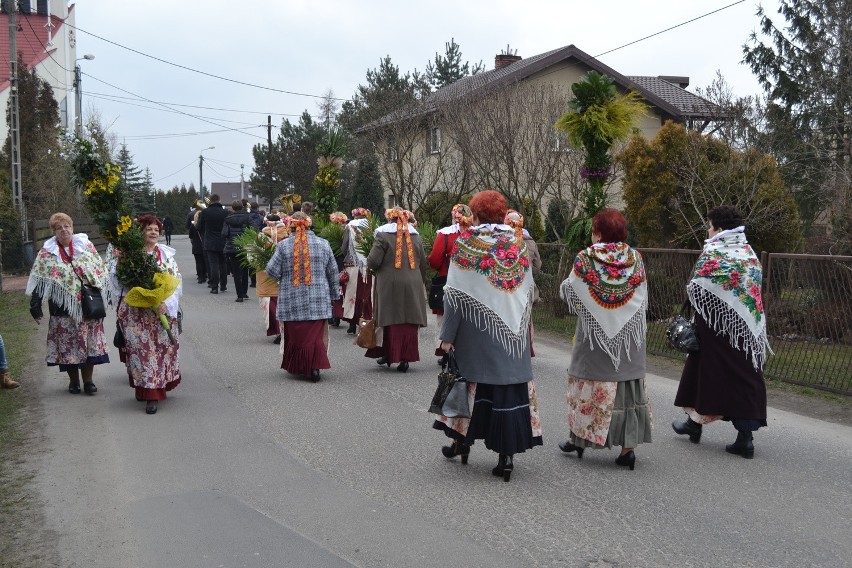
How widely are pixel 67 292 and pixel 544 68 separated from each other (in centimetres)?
2387

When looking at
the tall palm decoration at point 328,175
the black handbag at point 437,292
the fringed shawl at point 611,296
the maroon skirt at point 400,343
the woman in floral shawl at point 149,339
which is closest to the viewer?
the fringed shawl at point 611,296

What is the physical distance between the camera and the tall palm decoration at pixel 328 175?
1809 centimetres

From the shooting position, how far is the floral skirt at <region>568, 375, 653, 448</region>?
6703 mm

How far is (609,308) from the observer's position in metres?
6.77

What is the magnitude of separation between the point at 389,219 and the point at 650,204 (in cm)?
823

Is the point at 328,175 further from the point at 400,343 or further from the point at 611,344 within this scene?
the point at 611,344

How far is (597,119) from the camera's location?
9398mm

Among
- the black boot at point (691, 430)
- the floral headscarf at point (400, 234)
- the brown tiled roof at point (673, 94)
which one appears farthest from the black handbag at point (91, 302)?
the brown tiled roof at point (673, 94)

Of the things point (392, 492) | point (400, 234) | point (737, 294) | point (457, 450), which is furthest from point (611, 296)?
point (400, 234)

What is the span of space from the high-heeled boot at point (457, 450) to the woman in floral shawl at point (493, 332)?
23cm

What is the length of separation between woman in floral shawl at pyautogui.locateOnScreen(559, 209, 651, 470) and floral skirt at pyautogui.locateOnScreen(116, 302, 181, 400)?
4.22m

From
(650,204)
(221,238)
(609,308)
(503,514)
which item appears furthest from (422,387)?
(221,238)

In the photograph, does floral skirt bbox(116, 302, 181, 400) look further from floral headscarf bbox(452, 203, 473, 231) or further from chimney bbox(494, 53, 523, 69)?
chimney bbox(494, 53, 523, 69)

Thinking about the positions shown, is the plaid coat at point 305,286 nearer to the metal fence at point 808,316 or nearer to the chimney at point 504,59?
the metal fence at point 808,316
